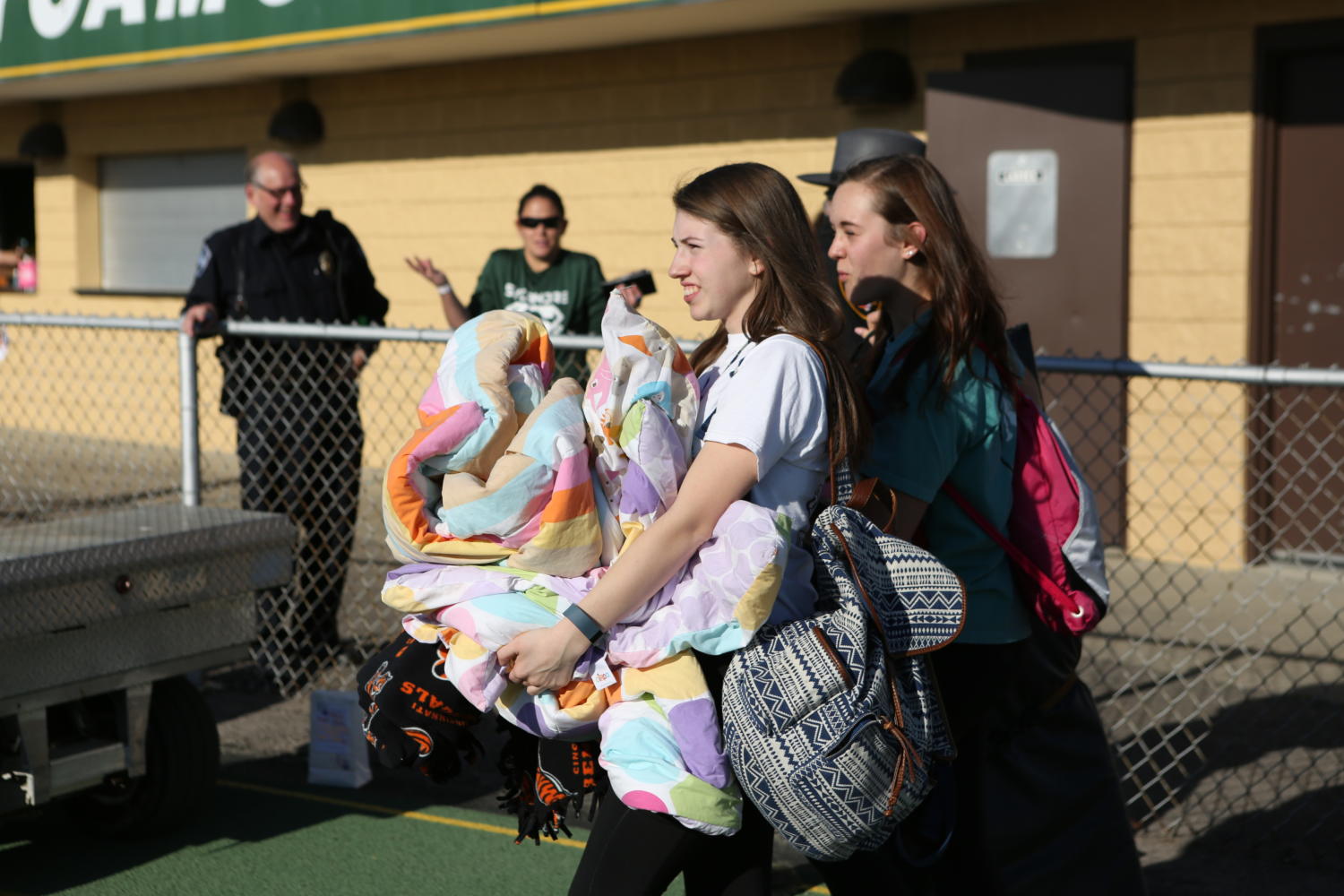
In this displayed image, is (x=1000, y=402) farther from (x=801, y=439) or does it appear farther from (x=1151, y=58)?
(x=1151, y=58)

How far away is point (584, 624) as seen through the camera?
90.4 inches

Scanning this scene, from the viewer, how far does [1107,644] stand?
555 centimetres

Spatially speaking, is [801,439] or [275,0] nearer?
[801,439]

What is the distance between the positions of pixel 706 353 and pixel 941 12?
585cm

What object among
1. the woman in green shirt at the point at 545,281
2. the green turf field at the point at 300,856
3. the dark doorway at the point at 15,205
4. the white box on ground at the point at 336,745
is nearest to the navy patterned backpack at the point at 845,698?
the green turf field at the point at 300,856

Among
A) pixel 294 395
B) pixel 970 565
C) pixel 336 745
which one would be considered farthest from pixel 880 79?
pixel 970 565

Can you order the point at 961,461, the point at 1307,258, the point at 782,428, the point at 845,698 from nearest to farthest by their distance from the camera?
the point at 845,698, the point at 782,428, the point at 961,461, the point at 1307,258

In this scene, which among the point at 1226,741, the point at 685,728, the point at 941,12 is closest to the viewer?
the point at 685,728

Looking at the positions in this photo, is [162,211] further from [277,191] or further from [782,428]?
[782,428]

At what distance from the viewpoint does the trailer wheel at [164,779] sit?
4051mm

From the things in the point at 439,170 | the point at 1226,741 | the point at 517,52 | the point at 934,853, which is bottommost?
the point at 1226,741

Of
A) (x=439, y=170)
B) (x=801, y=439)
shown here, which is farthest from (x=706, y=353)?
(x=439, y=170)

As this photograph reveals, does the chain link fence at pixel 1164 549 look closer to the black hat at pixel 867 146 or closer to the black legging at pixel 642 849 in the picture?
the black hat at pixel 867 146

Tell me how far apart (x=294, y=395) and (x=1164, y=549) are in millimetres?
4555
